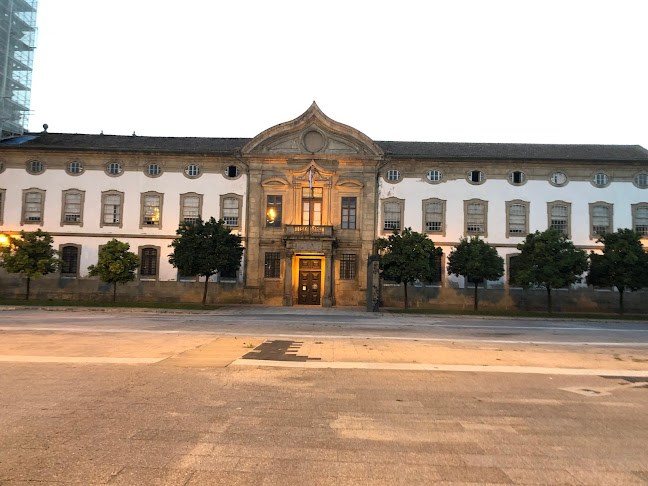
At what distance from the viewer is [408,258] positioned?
31734 mm

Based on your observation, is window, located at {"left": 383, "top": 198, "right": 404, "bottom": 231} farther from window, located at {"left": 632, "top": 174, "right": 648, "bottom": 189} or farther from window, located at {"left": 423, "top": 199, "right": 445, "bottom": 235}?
window, located at {"left": 632, "top": 174, "right": 648, "bottom": 189}

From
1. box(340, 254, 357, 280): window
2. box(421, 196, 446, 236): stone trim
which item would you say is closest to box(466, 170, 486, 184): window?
box(421, 196, 446, 236): stone trim

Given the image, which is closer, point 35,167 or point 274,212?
point 274,212

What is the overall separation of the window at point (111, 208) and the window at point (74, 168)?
9.03 ft

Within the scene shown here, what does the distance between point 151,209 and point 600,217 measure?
36.4 metres

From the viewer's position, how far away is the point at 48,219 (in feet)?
123

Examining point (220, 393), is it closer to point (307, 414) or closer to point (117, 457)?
point (307, 414)

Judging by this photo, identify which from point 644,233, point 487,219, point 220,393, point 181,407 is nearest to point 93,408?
point 181,407

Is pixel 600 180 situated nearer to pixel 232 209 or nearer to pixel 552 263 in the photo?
pixel 552 263

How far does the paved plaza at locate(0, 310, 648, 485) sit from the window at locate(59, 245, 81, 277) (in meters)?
27.2

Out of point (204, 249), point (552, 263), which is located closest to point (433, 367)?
point (552, 263)

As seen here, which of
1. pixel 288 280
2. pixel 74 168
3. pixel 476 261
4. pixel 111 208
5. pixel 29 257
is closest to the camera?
pixel 476 261

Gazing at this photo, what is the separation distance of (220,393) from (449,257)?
28.6 metres

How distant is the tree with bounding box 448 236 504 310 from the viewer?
107 feet
